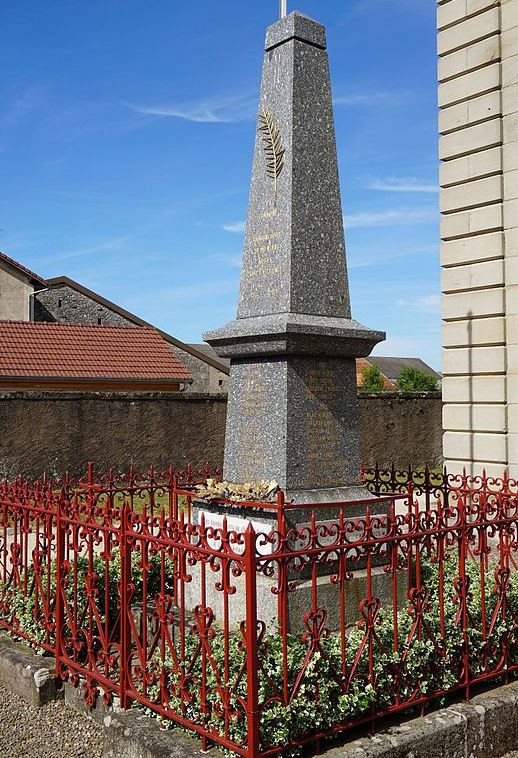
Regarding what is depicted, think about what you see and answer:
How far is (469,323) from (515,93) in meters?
2.78

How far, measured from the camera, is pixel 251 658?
3492mm

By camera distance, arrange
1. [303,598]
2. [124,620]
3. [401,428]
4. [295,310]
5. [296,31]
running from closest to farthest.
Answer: [124,620] → [303,598] → [295,310] → [296,31] → [401,428]

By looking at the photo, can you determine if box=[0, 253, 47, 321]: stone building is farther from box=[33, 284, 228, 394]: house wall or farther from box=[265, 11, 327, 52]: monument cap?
box=[265, 11, 327, 52]: monument cap

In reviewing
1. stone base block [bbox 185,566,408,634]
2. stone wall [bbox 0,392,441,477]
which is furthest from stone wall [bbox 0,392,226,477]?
stone base block [bbox 185,566,408,634]

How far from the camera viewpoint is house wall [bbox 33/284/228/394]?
80.7ft

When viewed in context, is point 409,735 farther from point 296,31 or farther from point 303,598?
point 296,31

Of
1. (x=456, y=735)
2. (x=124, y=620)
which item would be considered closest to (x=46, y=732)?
(x=124, y=620)

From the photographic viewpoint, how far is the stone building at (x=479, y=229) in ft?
30.3

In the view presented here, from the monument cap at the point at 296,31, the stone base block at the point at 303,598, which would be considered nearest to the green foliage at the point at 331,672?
the stone base block at the point at 303,598

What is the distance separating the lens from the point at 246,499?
17.7 feet

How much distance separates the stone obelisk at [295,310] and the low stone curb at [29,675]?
188 centimetres

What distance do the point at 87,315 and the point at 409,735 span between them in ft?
73.8

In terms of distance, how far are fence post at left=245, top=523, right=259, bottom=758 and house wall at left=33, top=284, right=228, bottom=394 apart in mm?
20978

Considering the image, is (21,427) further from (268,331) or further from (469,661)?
(469,661)
